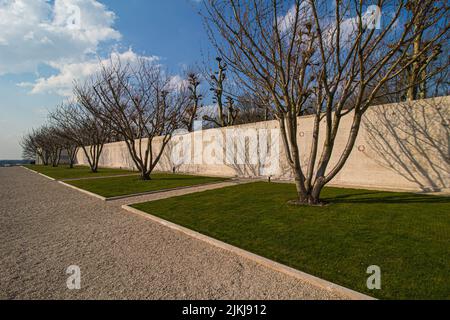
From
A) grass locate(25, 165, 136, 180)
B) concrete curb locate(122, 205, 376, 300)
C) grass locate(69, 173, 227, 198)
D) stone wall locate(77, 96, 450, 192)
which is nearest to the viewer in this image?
concrete curb locate(122, 205, 376, 300)

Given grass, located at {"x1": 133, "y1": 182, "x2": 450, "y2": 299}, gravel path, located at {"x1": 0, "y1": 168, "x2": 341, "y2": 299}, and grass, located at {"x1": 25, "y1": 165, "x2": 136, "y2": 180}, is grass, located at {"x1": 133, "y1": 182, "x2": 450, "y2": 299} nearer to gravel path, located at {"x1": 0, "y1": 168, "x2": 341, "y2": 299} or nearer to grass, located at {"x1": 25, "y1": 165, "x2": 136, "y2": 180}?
gravel path, located at {"x1": 0, "y1": 168, "x2": 341, "y2": 299}

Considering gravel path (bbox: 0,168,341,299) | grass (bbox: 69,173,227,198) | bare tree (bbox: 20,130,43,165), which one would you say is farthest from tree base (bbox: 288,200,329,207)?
bare tree (bbox: 20,130,43,165)

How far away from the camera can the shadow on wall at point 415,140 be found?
Result: 7391 mm

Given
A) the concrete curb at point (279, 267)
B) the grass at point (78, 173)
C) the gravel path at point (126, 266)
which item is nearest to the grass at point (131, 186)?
the gravel path at point (126, 266)

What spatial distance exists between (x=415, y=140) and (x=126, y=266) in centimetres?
962

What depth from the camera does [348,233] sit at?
162 inches

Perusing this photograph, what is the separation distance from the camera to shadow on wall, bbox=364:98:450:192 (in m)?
7.39

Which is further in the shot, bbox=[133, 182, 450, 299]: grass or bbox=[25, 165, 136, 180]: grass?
bbox=[25, 165, 136, 180]: grass

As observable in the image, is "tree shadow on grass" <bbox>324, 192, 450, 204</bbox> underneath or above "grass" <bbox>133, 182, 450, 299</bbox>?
above

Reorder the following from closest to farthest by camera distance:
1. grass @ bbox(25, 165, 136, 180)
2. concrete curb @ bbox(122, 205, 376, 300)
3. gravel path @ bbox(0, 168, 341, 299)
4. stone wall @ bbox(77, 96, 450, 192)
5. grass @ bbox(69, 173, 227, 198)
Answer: concrete curb @ bbox(122, 205, 376, 300) < gravel path @ bbox(0, 168, 341, 299) < stone wall @ bbox(77, 96, 450, 192) < grass @ bbox(69, 173, 227, 198) < grass @ bbox(25, 165, 136, 180)

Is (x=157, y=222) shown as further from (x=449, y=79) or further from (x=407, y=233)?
(x=449, y=79)

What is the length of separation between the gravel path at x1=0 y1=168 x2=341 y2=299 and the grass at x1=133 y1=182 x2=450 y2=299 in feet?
1.56

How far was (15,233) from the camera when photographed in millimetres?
5000

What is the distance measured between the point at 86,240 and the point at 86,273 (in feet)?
4.97
